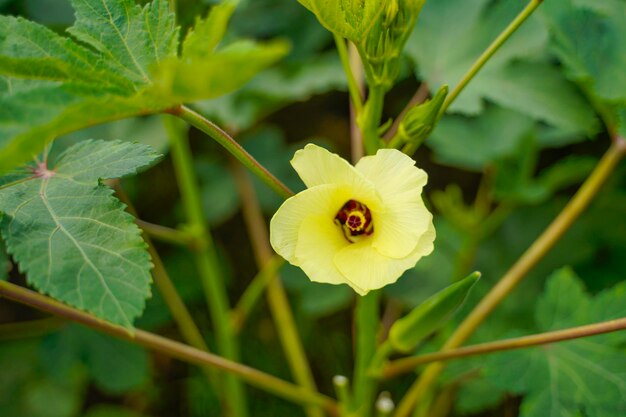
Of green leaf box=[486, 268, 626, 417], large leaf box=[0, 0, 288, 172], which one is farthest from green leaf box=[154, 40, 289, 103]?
green leaf box=[486, 268, 626, 417]

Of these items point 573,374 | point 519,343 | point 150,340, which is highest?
point 150,340

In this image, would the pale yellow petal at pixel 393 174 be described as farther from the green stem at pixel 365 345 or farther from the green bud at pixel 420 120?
the green stem at pixel 365 345

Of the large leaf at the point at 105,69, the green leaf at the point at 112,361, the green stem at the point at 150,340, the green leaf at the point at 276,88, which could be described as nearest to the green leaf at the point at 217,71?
the large leaf at the point at 105,69

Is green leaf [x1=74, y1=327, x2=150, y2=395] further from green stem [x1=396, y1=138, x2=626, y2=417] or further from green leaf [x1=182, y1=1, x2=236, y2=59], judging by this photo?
Answer: green leaf [x1=182, y1=1, x2=236, y2=59]

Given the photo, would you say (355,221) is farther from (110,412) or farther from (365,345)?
(110,412)

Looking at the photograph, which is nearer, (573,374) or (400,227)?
(400,227)

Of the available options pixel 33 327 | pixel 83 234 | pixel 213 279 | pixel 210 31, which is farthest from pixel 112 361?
pixel 210 31

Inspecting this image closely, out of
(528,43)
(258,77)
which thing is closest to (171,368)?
(258,77)
